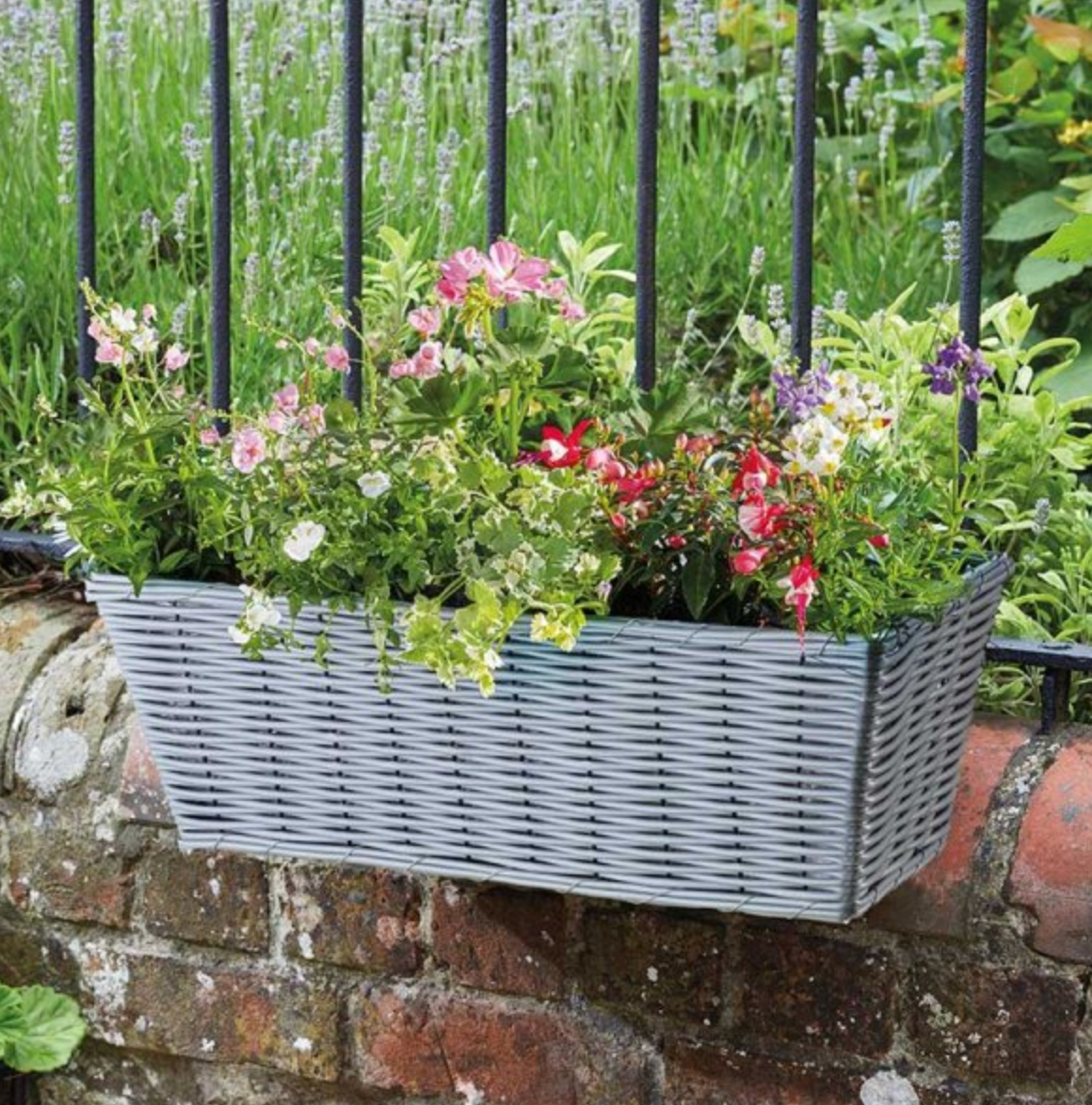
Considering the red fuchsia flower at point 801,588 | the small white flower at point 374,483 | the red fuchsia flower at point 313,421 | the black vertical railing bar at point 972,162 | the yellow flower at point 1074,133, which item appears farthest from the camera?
the yellow flower at point 1074,133

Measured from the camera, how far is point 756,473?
5.94ft

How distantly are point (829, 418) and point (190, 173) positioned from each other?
153 centimetres

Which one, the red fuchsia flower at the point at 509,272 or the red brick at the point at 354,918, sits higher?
the red fuchsia flower at the point at 509,272

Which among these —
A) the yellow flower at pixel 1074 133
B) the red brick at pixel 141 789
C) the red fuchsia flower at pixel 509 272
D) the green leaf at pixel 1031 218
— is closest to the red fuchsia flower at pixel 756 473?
the red fuchsia flower at pixel 509 272

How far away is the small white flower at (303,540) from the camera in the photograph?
1847mm

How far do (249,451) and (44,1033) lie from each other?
81 cm

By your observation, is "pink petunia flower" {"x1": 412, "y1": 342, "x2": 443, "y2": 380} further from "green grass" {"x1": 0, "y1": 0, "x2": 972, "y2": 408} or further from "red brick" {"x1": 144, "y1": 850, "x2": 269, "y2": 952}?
"green grass" {"x1": 0, "y1": 0, "x2": 972, "y2": 408}

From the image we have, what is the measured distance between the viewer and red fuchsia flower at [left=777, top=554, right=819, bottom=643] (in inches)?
68.8

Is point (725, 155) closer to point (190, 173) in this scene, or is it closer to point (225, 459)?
point (190, 173)

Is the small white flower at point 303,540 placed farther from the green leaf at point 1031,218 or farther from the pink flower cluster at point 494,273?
the green leaf at point 1031,218

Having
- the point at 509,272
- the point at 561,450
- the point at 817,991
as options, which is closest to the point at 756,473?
the point at 561,450

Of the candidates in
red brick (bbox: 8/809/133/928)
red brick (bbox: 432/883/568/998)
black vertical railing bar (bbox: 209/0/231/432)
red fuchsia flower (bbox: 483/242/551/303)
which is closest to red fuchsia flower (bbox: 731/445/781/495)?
red fuchsia flower (bbox: 483/242/551/303)

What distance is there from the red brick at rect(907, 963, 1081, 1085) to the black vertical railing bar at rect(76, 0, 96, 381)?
107 centimetres

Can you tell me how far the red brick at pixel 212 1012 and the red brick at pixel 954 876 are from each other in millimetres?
616
